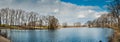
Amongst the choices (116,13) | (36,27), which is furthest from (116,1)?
(36,27)

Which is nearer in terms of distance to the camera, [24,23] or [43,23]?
[24,23]

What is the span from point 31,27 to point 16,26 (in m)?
12.7

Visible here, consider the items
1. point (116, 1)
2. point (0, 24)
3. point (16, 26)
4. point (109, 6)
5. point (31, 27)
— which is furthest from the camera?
point (31, 27)

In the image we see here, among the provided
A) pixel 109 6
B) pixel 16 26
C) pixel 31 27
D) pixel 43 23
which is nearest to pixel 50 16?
pixel 43 23

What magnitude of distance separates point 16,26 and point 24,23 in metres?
5.33

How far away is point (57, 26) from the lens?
16600 cm

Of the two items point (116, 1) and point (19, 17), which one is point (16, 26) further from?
point (116, 1)

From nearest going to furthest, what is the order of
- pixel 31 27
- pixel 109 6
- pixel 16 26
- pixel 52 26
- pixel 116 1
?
pixel 116 1 → pixel 109 6 → pixel 16 26 → pixel 31 27 → pixel 52 26

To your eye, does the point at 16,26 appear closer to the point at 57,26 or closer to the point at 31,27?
the point at 31,27

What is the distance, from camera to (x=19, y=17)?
458 feet

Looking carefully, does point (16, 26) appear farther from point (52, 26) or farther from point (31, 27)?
point (52, 26)

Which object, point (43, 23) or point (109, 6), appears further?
point (43, 23)

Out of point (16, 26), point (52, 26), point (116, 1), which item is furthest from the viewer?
point (52, 26)

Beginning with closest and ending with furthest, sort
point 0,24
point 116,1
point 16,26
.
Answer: point 116,1, point 0,24, point 16,26
